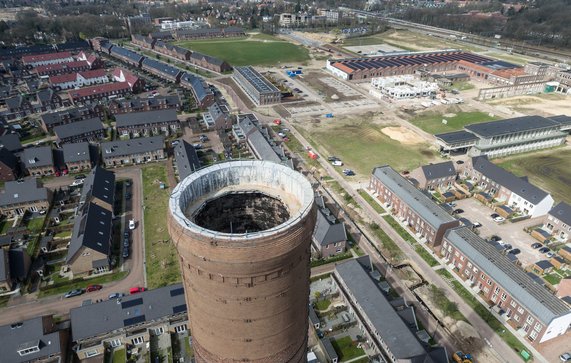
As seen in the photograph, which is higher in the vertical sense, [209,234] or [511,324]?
[209,234]

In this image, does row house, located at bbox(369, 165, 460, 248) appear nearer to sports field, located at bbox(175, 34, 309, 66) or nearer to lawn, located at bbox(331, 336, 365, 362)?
lawn, located at bbox(331, 336, 365, 362)

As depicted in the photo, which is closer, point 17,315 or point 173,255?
point 17,315

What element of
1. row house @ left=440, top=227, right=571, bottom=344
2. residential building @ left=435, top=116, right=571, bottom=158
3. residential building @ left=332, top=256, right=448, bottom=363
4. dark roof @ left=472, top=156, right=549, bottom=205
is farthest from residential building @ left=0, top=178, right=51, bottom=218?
residential building @ left=435, top=116, right=571, bottom=158

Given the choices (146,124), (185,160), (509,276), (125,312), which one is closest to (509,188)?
(509,276)

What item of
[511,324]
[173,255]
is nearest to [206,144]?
[173,255]

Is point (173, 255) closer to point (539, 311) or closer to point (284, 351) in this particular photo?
point (284, 351)

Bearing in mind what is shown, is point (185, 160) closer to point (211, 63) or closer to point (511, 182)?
point (511, 182)
